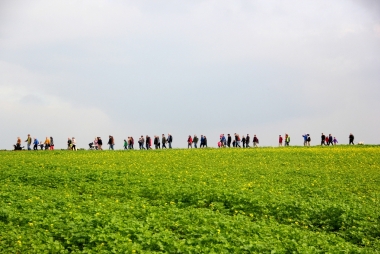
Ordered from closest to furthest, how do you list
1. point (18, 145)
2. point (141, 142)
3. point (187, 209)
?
point (187, 209) < point (18, 145) < point (141, 142)

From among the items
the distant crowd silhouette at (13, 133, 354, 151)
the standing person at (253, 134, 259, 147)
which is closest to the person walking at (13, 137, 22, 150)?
the distant crowd silhouette at (13, 133, 354, 151)

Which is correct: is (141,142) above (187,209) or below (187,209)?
above

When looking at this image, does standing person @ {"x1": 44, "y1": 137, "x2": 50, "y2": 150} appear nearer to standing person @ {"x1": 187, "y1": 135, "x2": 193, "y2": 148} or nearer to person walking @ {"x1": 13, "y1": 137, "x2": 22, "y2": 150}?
person walking @ {"x1": 13, "y1": 137, "x2": 22, "y2": 150}

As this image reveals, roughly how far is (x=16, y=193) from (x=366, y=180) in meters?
22.4

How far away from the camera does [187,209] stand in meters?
19.3

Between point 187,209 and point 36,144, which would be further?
point 36,144

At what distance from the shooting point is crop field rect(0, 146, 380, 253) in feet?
47.2

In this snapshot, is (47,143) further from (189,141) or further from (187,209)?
(187,209)

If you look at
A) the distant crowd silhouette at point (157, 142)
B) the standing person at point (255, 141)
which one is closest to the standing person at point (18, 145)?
the distant crowd silhouette at point (157, 142)

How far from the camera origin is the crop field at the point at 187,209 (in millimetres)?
14391

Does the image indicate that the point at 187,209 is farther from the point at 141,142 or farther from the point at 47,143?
the point at 47,143

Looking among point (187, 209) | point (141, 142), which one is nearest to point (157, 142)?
point (141, 142)

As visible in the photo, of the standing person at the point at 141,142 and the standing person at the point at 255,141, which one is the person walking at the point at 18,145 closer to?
the standing person at the point at 141,142

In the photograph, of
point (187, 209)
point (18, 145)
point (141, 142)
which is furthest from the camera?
point (141, 142)
